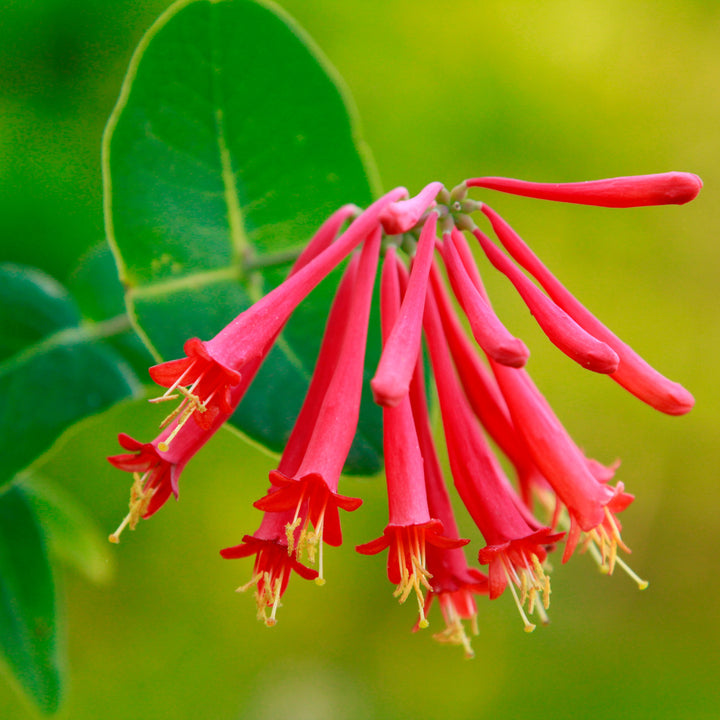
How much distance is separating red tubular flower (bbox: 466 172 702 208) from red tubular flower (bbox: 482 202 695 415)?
7 centimetres

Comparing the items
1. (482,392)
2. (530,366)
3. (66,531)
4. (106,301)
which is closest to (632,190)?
(482,392)

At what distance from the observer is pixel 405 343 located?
59cm

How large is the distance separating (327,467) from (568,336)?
0.22 meters

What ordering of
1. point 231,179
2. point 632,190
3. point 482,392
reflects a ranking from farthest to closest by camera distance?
point 231,179 < point 482,392 < point 632,190

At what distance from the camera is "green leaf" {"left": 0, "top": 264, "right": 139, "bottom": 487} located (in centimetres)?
97

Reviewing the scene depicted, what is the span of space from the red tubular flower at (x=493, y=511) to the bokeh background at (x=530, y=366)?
0.97 metres

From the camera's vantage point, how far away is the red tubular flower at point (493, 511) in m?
0.68

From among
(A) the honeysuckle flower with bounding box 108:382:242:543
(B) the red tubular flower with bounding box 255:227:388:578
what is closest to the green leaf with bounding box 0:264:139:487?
(A) the honeysuckle flower with bounding box 108:382:242:543

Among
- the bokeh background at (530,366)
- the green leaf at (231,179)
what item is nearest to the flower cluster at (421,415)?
the green leaf at (231,179)

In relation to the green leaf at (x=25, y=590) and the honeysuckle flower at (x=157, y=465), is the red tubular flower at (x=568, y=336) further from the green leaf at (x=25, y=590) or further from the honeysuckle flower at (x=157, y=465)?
the green leaf at (x=25, y=590)

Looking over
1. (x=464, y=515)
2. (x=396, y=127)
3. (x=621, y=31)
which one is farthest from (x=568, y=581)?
(x=621, y=31)

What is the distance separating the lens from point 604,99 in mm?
2449

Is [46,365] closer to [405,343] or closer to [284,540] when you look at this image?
[284,540]

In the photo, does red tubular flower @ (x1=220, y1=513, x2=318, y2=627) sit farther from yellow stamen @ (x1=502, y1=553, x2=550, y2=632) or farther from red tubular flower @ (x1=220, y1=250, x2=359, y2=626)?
yellow stamen @ (x1=502, y1=553, x2=550, y2=632)
